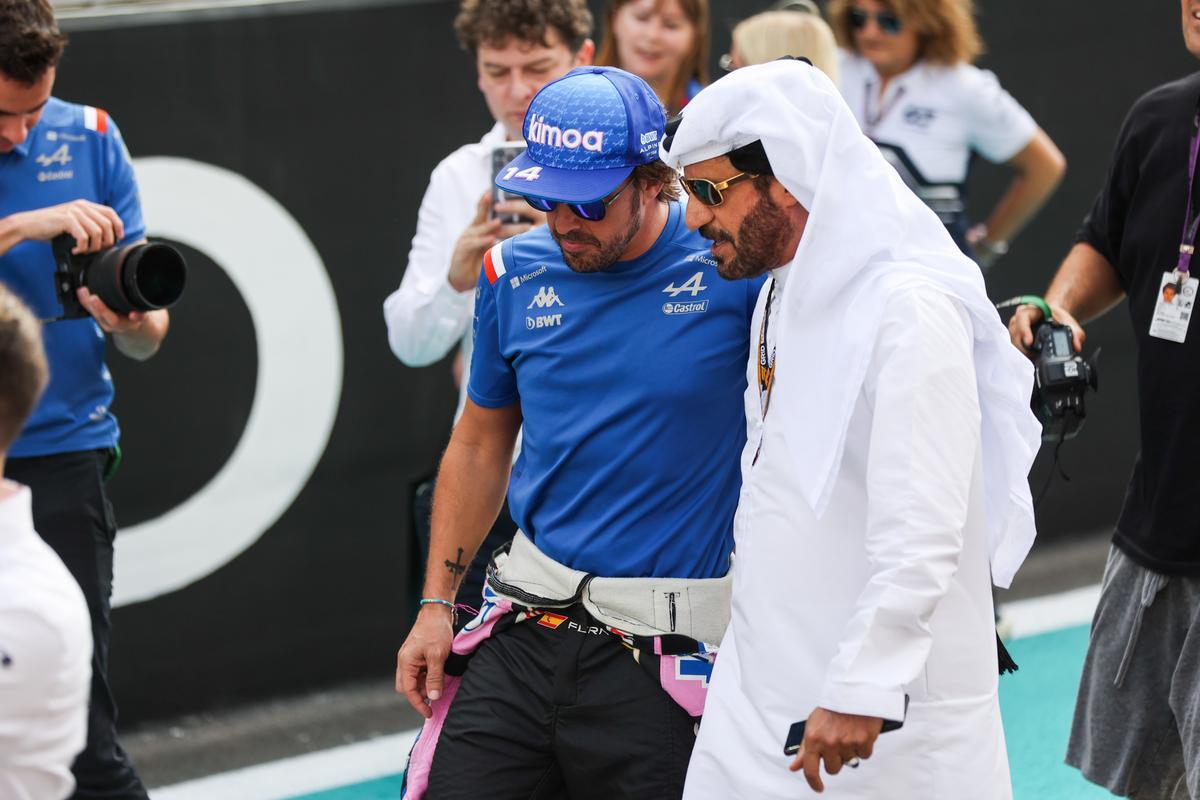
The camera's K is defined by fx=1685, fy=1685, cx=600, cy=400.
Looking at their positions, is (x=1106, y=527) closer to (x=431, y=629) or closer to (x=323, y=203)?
(x=323, y=203)

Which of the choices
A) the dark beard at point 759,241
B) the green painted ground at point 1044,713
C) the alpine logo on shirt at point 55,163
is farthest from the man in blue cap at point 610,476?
the green painted ground at point 1044,713

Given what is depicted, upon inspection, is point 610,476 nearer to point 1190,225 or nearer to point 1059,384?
point 1059,384

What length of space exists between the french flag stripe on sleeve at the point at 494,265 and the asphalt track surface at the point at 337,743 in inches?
79.4

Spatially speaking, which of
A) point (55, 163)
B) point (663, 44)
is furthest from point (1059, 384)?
point (55, 163)

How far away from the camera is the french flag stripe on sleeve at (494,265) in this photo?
3363mm

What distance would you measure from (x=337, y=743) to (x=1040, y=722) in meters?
2.18

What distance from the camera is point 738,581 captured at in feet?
9.64

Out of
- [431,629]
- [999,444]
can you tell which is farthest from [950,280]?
[431,629]


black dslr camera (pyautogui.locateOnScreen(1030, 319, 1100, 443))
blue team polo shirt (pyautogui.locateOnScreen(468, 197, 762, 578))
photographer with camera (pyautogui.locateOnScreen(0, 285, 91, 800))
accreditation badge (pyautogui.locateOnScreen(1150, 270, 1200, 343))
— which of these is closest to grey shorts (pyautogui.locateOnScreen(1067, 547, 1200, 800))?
black dslr camera (pyautogui.locateOnScreen(1030, 319, 1100, 443))

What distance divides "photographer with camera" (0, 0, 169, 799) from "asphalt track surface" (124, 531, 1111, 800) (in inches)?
32.1

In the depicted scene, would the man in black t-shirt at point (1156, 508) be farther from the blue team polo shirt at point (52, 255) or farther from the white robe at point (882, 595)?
the blue team polo shirt at point (52, 255)

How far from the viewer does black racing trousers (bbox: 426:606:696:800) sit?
124 inches

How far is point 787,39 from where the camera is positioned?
508 centimetres

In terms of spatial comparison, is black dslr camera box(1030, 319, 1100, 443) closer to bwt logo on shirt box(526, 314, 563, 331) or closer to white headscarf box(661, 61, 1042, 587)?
white headscarf box(661, 61, 1042, 587)
